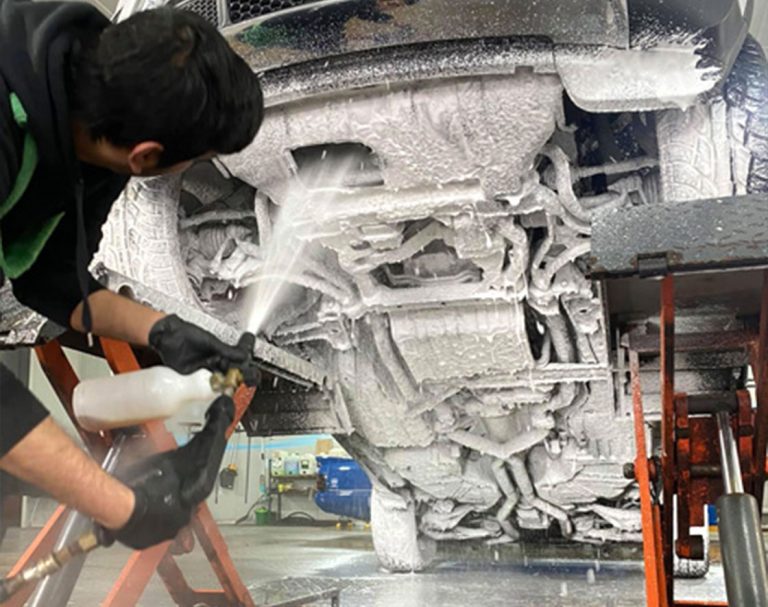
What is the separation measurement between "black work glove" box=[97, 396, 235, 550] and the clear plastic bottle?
0.10 metres

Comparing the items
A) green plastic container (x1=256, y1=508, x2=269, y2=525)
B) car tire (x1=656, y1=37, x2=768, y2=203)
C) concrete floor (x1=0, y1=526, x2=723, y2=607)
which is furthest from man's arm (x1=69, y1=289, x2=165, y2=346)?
green plastic container (x1=256, y1=508, x2=269, y2=525)

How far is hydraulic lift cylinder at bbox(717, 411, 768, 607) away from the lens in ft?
4.96

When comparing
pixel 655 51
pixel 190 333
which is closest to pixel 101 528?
pixel 190 333

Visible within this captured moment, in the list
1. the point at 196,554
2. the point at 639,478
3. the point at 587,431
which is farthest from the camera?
the point at 196,554

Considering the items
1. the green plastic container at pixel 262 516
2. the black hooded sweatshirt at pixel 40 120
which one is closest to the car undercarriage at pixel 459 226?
the black hooded sweatshirt at pixel 40 120

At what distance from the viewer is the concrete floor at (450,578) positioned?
2973 millimetres

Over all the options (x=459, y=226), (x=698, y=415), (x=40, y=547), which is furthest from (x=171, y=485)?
(x=698, y=415)

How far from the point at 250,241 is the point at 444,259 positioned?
654 mm

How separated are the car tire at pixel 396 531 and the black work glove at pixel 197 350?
2311 mm

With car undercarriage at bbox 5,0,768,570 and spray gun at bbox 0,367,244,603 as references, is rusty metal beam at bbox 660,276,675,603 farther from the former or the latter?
spray gun at bbox 0,367,244,603

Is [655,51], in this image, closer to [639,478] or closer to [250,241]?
[639,478]

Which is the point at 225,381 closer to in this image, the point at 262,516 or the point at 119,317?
the point at 119,317

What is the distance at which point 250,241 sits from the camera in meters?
2.50

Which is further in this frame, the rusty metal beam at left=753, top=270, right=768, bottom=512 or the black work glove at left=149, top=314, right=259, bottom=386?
the rusty metal beam at left=753, top=270, right=768, bottom=512
